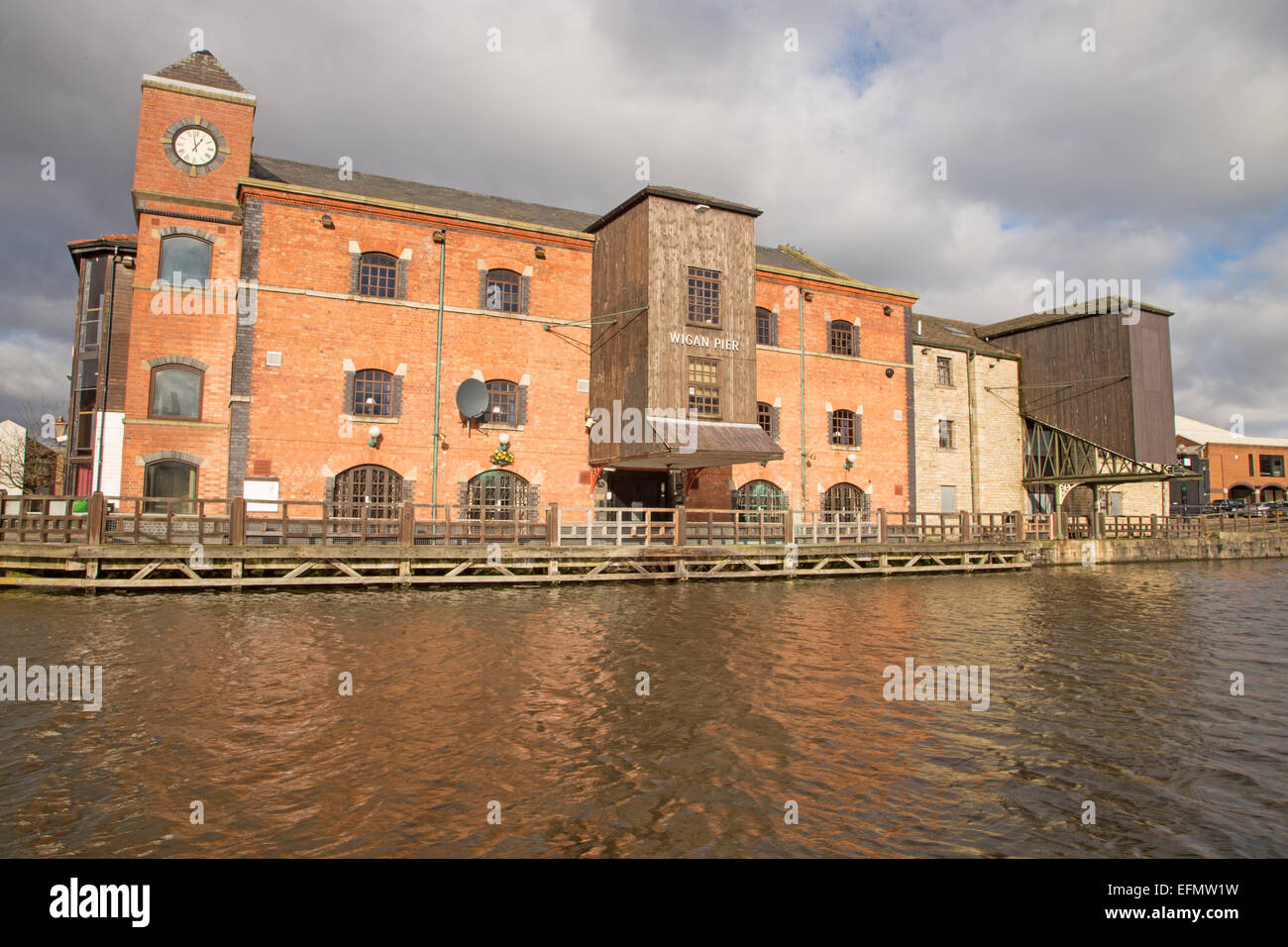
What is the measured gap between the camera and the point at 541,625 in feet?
43.2

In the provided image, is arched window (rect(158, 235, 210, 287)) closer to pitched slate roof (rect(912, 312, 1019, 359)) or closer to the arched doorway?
the arched doorway

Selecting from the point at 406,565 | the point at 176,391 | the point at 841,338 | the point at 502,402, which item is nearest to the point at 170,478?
the point at 176,391

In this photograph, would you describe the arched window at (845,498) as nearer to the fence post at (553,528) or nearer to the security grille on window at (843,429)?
the security grille on window at (843,429)

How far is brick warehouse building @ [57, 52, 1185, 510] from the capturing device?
2061 cm

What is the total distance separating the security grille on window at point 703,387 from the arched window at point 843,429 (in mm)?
6870

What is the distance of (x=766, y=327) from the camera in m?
26.7

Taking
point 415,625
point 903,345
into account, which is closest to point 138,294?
point 415,625

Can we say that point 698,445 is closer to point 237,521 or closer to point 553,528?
point 553,528

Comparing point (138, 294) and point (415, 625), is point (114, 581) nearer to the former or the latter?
point (415, 625)

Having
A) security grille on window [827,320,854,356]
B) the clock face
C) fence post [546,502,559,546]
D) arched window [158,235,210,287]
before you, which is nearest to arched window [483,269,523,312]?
fence post [546,502,559,546]

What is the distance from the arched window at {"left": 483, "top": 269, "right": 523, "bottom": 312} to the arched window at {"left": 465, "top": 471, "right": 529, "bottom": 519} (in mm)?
5100

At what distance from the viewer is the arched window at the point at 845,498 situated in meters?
27.3

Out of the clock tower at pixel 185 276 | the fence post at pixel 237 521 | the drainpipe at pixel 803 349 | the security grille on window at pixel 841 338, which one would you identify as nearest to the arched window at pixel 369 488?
the clock tower at pixel 185 276
